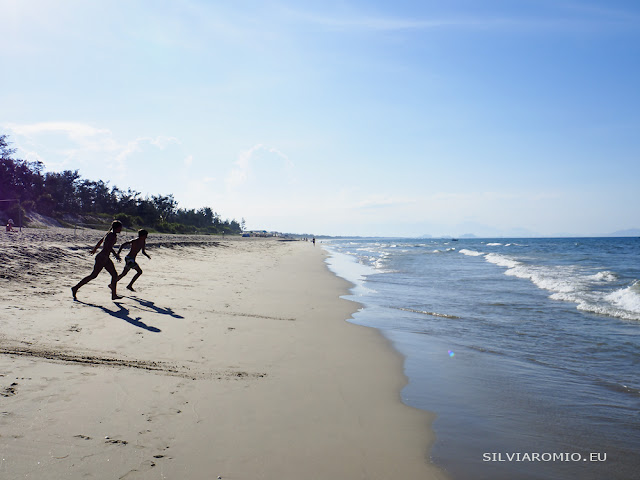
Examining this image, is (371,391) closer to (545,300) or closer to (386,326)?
(386,326)

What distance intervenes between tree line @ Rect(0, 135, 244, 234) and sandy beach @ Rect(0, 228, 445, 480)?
134 feet

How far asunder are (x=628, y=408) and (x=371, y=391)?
3315 mm

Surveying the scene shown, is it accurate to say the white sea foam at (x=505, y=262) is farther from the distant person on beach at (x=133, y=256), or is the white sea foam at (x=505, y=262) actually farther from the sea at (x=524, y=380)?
the distant person on beach at (x=133, y=256)

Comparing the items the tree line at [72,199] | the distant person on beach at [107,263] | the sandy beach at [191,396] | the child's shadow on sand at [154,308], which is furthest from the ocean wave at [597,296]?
the tree line at [72,199]

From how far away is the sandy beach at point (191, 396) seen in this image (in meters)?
3.17

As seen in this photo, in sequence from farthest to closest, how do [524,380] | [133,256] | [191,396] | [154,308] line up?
1. [133,256]
2. [154,308]
3. [524,380]
4. [191,396]

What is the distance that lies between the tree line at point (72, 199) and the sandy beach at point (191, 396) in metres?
40.9

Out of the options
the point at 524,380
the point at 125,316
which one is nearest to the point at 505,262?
the point at 524,380

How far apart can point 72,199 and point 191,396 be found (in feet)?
261

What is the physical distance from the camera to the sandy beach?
3172 millimetres

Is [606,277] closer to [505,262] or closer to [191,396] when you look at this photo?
[505,262]

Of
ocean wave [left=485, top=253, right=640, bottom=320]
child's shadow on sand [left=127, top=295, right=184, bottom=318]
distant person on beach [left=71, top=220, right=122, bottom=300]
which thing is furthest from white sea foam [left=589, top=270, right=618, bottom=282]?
distant person on beach [left=71, top=220, right=122, bottom=300]

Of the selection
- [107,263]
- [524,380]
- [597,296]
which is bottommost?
[524,380]

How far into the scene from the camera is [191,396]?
443cm
